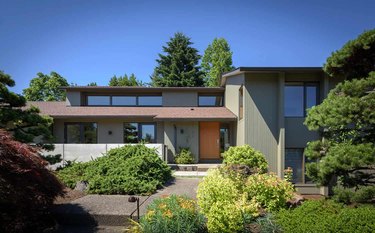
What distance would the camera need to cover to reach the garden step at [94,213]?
641 centimetres

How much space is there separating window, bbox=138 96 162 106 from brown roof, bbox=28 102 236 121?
739 millimetres

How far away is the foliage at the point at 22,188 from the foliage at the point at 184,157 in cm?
888

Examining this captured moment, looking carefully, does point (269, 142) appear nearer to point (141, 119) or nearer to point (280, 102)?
point (280, 102)

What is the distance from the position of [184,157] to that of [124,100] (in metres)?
6.65

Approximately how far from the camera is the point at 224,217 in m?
5.10

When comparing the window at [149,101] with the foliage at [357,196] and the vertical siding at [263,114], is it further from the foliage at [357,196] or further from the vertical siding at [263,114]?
the foliage at [357,196]

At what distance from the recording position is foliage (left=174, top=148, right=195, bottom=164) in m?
14.5

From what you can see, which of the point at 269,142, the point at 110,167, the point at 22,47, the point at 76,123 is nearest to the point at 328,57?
the point at 269,142

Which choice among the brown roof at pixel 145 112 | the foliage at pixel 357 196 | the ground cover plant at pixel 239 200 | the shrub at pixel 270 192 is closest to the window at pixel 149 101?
the brown roof at pixel 145 112

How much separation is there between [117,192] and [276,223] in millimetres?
5416

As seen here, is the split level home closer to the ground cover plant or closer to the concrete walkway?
the ground cover plant

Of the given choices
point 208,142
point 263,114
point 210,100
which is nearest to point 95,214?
point 263,114

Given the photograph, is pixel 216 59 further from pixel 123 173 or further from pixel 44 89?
pixel 123 173

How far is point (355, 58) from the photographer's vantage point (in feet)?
20.9
